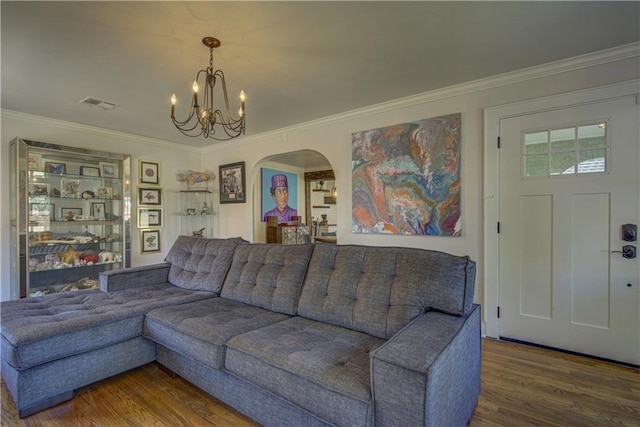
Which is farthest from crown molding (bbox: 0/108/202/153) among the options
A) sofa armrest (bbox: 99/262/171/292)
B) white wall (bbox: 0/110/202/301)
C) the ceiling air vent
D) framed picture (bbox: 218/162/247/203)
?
sofa armrest (bbox: 99/262/171/292)

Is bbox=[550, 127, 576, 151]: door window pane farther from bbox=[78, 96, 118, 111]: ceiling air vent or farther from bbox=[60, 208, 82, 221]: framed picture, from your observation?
bbox=[60, 208, 82, 221]: framed picture

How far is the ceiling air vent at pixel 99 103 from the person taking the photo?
321cm

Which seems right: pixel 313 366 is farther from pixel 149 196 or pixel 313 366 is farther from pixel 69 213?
pixel 149 196

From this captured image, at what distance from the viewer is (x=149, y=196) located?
4.80 m

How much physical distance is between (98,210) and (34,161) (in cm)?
86

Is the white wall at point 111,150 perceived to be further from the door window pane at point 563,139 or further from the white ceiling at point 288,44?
the door window pane at point 563,139

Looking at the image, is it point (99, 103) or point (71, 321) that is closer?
point (71, 321)

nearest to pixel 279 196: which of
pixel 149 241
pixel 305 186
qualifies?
pixel 305 186

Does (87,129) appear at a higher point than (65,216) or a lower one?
higher

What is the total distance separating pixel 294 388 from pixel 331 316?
62 cm

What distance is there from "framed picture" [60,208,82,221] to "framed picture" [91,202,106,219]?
0.47 feet

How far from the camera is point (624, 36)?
2162mm

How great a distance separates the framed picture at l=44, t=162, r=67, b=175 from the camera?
3.65 m

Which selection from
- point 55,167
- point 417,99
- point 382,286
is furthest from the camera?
point 55,167
